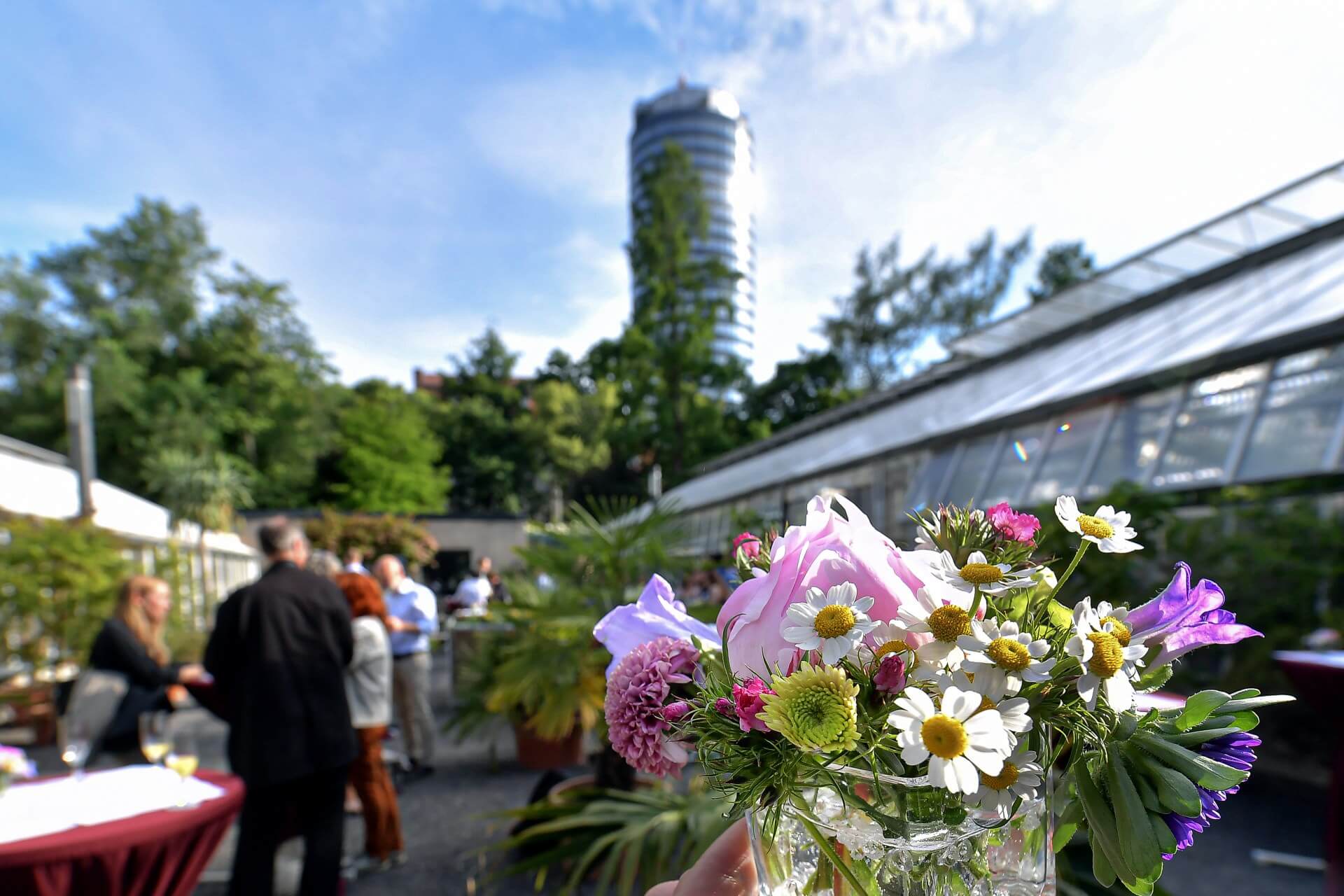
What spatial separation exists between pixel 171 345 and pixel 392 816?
38.6m

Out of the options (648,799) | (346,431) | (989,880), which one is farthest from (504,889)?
(346,431)

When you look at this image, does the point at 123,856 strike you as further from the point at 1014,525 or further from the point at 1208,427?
the point at 1208,427

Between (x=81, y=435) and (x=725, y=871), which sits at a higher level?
(x=81, y=435)

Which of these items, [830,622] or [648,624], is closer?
[830,622]

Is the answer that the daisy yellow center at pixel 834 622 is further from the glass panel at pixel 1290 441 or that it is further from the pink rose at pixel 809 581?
the glass panel at pixel 1290 441

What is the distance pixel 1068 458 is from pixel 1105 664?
8.40 m

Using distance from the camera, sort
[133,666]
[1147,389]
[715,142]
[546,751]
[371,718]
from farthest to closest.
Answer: [715,142] → [1147,389] → [546,751] → [371,718] → [133,666]

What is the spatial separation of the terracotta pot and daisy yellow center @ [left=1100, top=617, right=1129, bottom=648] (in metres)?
6.11

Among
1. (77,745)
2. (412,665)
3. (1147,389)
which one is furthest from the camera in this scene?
(1147,389)

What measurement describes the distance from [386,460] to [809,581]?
1550 inches

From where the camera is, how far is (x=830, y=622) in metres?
0.51

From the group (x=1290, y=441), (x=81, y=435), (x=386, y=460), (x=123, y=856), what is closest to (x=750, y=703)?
(x=123, y=856)

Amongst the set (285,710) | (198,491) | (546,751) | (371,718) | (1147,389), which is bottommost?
(546,751)

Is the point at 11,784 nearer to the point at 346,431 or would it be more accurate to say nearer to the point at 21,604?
the point at 21,604
